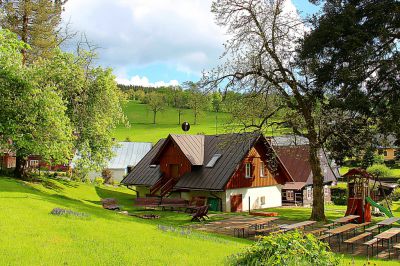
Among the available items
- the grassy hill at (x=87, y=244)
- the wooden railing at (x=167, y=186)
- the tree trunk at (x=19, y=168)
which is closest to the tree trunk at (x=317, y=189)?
the grassy hill at (x=87, y=244)

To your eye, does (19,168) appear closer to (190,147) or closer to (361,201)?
(190,147)

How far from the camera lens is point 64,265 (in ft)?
31.1

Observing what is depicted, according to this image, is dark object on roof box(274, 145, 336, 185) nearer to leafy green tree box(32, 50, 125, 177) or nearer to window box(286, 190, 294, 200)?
window box(286, 190, 294, 200)

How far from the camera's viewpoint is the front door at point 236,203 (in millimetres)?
34188

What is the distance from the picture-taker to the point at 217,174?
114 ft

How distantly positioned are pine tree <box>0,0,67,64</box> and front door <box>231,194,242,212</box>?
2251 centimetres

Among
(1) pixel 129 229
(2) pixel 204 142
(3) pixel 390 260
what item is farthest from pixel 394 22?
(2) pixel 204 142

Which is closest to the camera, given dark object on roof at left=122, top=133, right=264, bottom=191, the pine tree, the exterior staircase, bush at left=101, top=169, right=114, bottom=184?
dark object on roof at left=122, top=133, right=264, bottom=191

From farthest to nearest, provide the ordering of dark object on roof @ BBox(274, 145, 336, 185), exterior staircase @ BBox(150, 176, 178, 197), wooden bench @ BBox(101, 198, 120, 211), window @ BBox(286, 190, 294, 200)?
dark object on roof @ BBox(274, 145, 336, 185)
window @ BBox(286, 190, 294, 200)
exterior staircase @ BBox(150, 176, 178, 197)
wooden bench @ BBox(101, 198, 120, 211)

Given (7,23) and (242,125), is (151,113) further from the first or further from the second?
(242,125)

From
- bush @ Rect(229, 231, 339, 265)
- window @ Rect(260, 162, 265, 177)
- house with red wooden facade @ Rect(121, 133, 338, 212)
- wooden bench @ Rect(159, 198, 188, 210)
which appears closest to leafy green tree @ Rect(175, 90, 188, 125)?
house with red wooden facade @ Rect(121, 133, 338, 212)

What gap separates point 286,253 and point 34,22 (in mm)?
40488

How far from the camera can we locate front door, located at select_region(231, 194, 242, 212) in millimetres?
34188

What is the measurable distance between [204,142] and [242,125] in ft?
40.7
